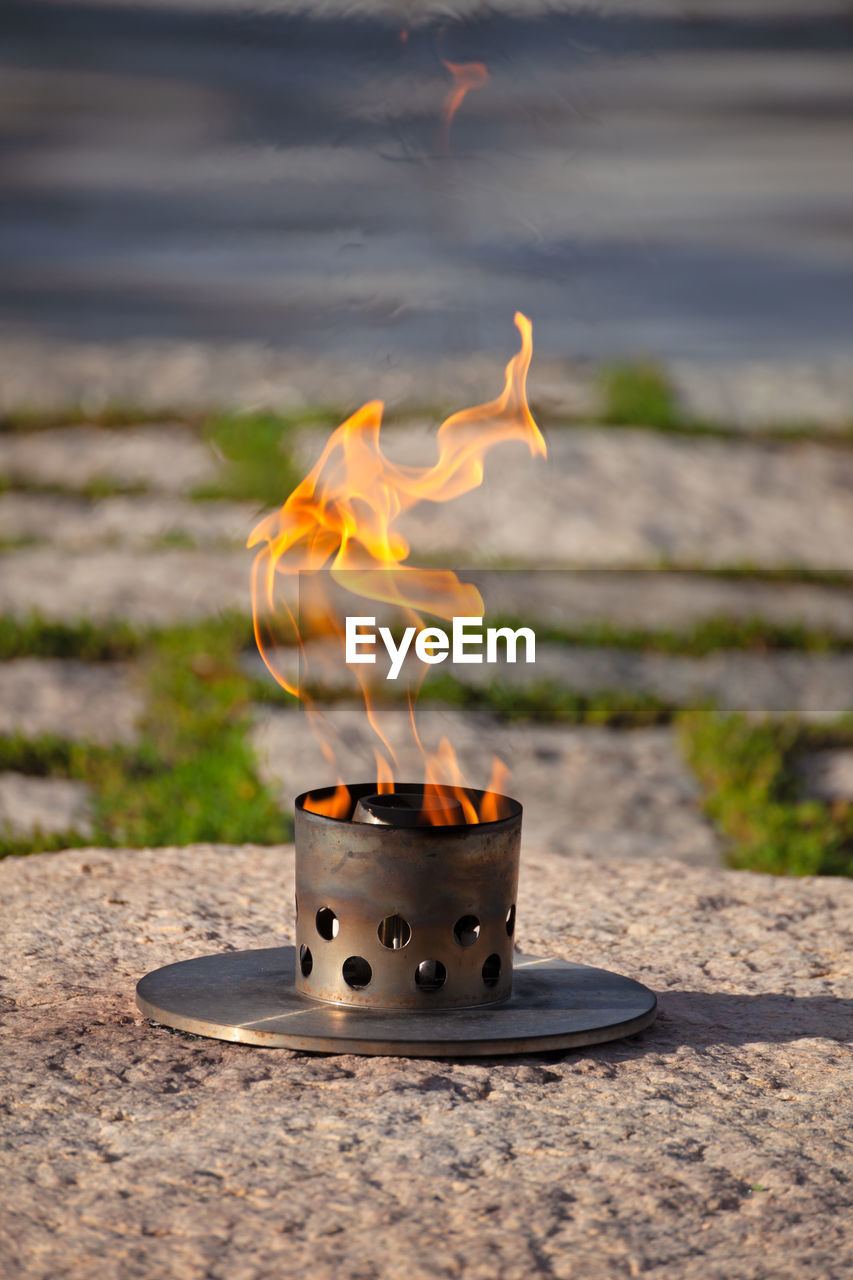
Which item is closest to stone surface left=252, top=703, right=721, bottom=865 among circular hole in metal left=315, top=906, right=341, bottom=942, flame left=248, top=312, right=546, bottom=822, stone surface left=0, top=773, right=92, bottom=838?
stone surface left=0, top=773, right=92, bottom=838

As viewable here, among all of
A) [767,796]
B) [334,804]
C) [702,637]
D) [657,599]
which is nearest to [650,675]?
[702,637]

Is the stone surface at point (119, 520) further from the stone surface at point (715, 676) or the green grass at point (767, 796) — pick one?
the green grass at point (767, 796)

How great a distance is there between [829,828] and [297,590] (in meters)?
2.80

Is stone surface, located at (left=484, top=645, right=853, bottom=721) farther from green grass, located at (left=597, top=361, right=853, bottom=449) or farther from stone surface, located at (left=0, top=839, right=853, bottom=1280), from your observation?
green grass, located at (left=597, top=361, right=853, bottom=449)

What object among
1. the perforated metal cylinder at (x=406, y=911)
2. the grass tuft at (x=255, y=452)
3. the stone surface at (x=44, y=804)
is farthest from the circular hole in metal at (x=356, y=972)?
the grass tuft at (x=255, y=452)

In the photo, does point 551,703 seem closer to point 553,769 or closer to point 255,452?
point 553,769

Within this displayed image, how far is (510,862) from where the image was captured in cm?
212

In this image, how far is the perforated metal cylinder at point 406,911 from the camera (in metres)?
2.04

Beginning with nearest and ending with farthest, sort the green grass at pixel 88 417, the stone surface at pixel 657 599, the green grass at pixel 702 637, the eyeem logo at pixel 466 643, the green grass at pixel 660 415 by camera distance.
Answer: the eyeem logo at pixel 466 643 → the green grass at pixel 702 637 → the stone surface at pixel 657 599 → the green grass at pixel 660 415 → the green grass at pixel 88 417

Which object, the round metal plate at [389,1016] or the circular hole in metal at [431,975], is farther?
the circular hole in metal at [431,975]

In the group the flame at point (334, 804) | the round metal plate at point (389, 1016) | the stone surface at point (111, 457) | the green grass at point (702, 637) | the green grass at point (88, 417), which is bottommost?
the round metal plate at point (389, 1016)

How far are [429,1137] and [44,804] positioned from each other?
2.63 m

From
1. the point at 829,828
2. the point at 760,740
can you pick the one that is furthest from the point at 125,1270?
the point at 760,740

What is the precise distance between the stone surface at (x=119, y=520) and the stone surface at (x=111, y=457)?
0.28 m
